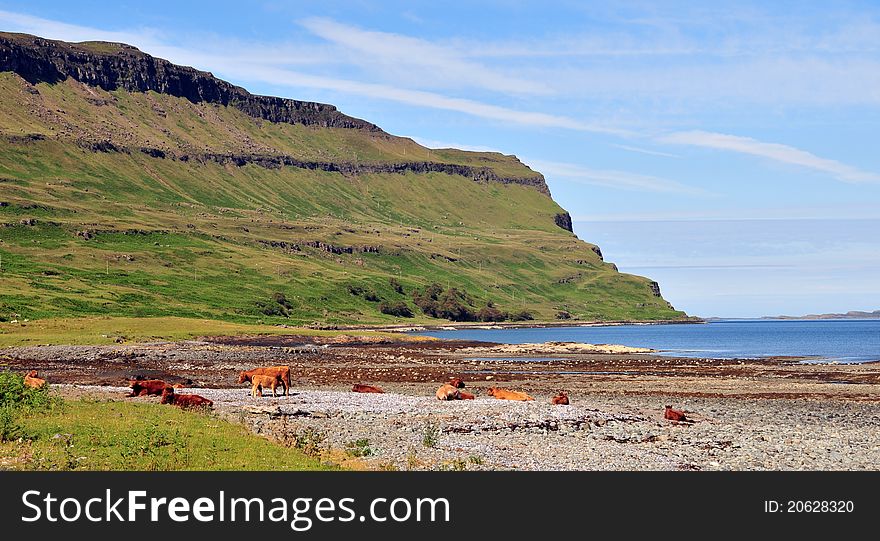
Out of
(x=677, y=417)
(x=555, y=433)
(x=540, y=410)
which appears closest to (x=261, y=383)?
(x=540, y=410)

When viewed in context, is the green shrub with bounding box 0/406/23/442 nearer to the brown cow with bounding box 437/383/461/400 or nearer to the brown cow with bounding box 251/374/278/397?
the brown cow with bounding box 251/374/278/397

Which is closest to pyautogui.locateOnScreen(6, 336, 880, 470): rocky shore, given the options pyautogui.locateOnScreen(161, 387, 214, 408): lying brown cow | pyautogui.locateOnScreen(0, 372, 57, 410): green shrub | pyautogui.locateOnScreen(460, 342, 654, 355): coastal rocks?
pyautogui.locateOnScreen(161, 387, 214, 408): lying brown cow

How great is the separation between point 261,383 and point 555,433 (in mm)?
17972

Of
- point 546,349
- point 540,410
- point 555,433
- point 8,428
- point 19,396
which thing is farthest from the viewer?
point 546,349

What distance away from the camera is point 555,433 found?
38188 mm

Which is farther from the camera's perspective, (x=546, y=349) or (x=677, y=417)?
(x=546, y=349)

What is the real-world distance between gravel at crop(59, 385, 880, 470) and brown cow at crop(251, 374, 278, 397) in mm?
656

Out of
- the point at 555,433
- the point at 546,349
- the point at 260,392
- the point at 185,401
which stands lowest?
the point at 546,349

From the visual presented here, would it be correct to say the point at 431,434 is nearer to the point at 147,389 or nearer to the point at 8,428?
the point at 8,428

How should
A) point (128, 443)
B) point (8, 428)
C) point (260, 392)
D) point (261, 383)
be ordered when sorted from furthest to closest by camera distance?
1. point (261, 383)
2. point (260, 392)
3. point (8, 428)
4. point (128, 443)

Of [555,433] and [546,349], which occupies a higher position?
[555,433]
